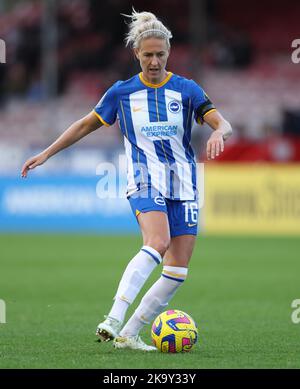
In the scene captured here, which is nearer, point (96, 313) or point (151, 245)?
point (151, 245)

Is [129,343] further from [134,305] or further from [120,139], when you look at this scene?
[120,139]

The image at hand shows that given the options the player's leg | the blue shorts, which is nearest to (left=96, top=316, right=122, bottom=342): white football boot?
the player's leg

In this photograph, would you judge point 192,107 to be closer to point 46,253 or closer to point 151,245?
point 151,245

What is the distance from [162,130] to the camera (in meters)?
7.22

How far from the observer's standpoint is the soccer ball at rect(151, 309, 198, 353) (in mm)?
7125

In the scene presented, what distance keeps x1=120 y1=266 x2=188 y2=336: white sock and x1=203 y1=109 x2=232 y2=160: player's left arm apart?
99cm

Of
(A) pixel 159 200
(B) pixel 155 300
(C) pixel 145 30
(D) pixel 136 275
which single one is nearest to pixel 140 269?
(D) pixel 136 275

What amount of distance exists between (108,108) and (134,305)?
397 centimetres

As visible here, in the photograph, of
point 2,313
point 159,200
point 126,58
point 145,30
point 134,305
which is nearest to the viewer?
point 145,30

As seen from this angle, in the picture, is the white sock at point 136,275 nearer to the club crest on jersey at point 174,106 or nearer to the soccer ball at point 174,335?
the soccer ball at point 174,335

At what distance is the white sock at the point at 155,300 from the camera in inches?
286

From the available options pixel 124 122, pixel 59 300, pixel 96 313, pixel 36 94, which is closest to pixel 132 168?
pixel 124 122

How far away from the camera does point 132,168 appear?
731cm

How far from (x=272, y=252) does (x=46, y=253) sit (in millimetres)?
4065
